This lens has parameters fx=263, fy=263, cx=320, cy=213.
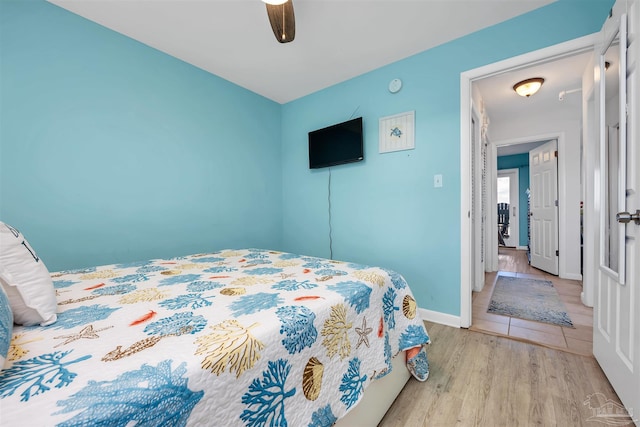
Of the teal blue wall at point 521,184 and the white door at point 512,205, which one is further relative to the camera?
the white door at point 512,205

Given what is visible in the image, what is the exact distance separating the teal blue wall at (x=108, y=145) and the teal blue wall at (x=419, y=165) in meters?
1.15

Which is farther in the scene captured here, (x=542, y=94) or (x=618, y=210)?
(x=542, y=94)

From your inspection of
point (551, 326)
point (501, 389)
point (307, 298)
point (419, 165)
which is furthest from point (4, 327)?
point (551, 326)

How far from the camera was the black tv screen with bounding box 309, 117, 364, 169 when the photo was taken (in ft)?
9.02

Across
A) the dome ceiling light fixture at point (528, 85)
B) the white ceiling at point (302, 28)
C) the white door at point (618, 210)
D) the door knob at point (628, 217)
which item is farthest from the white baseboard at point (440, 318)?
the dome ceiling light fixture at point (528, 85)

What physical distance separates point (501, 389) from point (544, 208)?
12.5 feet

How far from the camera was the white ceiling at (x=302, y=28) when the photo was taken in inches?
73.3

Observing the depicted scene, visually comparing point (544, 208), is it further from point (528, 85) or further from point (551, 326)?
point (551, 326)

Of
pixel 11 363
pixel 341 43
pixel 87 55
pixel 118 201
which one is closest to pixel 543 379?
pixel 11 363

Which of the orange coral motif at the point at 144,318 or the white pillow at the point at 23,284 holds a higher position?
the white pillow at the point at 23,284

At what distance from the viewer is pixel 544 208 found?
4.13 meters

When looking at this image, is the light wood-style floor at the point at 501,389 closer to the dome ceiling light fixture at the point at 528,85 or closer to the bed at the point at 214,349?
the bed at the point at 214,349

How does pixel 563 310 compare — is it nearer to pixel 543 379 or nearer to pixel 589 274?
pixel 589 274

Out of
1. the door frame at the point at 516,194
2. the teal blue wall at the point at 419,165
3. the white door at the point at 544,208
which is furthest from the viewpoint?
the door frame at the point at 516,194
